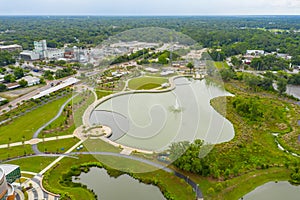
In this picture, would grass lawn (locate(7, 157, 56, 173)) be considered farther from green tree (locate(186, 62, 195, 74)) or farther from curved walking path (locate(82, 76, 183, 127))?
green tree (locate(186, 62, 195, 74))

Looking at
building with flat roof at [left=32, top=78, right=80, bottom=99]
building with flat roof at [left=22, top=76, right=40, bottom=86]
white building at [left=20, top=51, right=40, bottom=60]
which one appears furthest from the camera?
white building at [left=20, top=51, right=40, bottom=60]

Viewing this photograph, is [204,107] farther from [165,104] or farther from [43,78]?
[43,78]

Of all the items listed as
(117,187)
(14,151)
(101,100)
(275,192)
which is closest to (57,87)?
(101,100)

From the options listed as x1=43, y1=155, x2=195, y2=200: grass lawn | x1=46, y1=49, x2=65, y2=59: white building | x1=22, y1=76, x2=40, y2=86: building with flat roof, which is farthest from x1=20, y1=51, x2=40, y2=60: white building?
x1=43, y1=155, x2=195, y2=200: grass lawn

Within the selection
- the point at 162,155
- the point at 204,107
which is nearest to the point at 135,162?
the point at 162,155

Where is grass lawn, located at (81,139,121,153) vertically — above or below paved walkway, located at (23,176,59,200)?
above

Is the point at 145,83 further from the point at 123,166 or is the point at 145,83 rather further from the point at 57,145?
the point at 123,166
